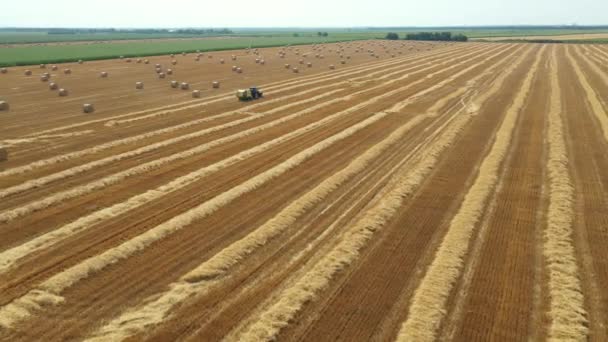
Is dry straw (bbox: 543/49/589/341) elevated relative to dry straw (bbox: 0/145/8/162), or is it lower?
lower

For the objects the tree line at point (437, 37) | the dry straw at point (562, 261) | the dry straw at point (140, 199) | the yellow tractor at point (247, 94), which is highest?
the tree line at point (437, 37)

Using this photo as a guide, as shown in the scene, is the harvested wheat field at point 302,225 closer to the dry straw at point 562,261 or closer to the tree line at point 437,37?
the dry straw at point 562,261

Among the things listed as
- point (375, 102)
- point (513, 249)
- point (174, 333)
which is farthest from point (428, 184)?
point (375, 102)

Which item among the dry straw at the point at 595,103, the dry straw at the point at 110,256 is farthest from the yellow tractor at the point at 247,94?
the dry straw at the point at 595,103

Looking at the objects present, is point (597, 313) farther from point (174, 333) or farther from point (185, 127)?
point (185, 127)

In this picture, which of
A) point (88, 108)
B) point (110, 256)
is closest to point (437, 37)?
point (88, 108)

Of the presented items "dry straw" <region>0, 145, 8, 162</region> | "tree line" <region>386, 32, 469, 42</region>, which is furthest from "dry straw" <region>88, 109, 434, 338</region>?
"tree line" <region>386, 32, 469, 42</region>

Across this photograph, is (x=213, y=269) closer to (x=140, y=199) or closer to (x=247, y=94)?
(x=140, y=199)

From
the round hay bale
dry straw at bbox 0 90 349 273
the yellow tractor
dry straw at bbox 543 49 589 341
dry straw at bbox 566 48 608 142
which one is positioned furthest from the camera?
the yellow tractor

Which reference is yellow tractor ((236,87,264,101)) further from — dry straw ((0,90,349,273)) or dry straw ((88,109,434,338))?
dry straw ((88,109,434,338))
